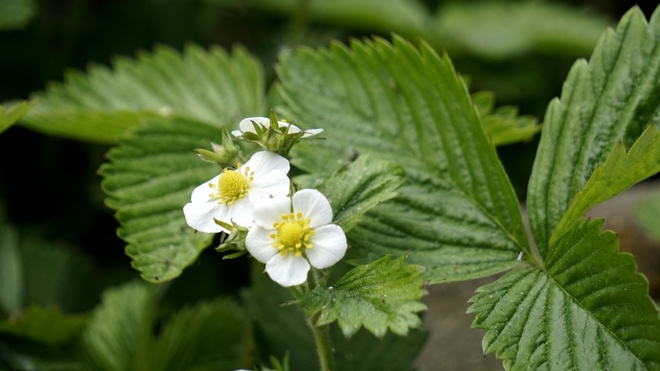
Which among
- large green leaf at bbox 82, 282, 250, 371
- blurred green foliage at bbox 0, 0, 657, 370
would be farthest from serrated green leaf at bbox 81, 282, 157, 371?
blurred green foliage at bbox 0, 0, 657, 370

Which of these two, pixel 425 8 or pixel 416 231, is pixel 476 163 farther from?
pixel 425 8

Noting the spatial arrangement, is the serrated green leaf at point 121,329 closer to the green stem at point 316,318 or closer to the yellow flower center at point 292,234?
the green stem at point 316,318

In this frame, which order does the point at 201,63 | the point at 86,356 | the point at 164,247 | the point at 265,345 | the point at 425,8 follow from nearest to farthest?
the point at 164,247 → the point at 265,345 → the point at 86,356 → the point at 201,63 → the point at 425,8

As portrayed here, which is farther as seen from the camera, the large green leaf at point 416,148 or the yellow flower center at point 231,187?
the large green leaf at point 416,148

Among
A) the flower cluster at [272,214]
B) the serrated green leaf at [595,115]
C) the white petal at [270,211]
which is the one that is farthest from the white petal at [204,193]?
the serrated green leaf at [595,115]

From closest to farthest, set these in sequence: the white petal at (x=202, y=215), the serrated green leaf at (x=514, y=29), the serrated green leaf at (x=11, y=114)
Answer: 1. the white petal at (x=202, y=215)
2. the serrated green leaf at (x=11, y=114)
3. the serrated green leaf at (x=514, y=29)

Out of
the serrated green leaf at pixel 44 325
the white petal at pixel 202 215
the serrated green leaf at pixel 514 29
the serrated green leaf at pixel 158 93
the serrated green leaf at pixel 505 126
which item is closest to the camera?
the white petal at pixel 202 215

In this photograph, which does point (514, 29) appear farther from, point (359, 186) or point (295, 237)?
point (295, 237)

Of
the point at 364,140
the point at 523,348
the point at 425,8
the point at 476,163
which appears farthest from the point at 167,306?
the point at 425,8
